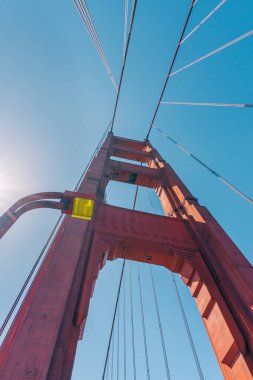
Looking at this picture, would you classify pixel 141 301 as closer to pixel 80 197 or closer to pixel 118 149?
pixel 118 149

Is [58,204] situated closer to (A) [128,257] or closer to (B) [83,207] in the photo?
(B) [83,207]

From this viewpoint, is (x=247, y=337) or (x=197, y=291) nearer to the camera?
(x=247, y=337)

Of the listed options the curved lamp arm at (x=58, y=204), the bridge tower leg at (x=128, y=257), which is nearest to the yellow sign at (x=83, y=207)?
the curved lamp arm at (x=58, y=204)

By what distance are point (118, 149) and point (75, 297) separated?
10164mm

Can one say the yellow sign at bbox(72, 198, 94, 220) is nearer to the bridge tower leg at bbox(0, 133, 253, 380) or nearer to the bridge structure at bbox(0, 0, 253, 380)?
the bridge structure at bbox(0, 0, 253, 380)

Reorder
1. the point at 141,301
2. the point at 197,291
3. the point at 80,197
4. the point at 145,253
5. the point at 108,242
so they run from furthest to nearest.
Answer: the point at 141,301 < the point at 145,253 < the point at 108,242 < the point at 197,291 < the point at 80,197

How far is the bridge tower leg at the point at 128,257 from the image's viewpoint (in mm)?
2561

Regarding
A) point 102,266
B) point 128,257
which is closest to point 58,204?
point 102,266

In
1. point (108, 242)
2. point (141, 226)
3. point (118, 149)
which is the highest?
point (118, 149)

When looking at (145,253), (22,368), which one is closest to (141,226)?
(145,253)

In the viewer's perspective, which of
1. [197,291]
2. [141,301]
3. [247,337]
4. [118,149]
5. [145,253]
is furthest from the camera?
[118,149]

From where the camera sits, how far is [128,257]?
5.46 meters

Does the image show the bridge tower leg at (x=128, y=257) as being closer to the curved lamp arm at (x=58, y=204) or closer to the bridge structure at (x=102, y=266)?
the bridge structure at (x=102, y=266)

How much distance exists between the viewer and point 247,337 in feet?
11.3
